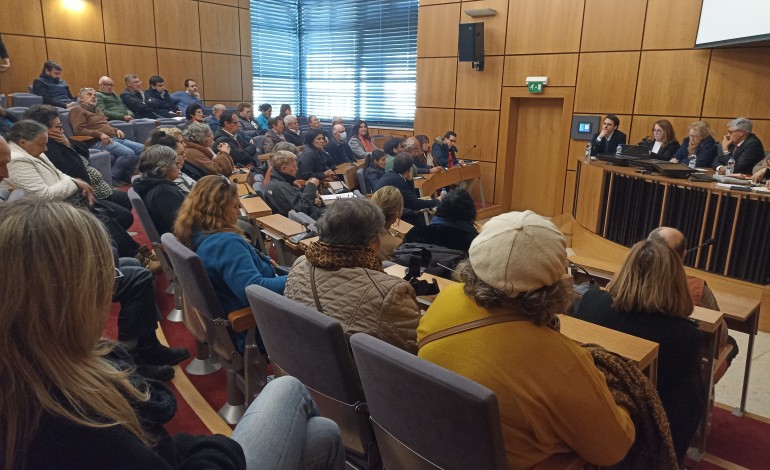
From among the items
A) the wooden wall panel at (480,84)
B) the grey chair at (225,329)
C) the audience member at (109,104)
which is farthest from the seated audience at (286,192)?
the wooden wall panel at (480,84)

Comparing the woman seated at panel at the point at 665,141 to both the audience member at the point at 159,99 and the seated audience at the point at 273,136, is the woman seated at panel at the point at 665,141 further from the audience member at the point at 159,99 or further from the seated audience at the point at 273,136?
the audience member at the point at 159,99

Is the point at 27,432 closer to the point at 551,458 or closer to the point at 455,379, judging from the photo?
the point at 455,379

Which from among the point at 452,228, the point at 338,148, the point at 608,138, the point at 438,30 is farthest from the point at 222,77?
the point at 452,228

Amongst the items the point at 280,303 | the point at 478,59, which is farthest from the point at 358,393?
the point at 478,59

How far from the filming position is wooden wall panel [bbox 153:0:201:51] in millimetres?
9188

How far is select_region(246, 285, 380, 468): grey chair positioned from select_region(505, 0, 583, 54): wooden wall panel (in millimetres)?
7005

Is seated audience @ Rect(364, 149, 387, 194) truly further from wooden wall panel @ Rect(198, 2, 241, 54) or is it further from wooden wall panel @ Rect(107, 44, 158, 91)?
wooden wall panel @ Rect(198, 2, 241, 54)

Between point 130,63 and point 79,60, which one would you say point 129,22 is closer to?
point 130,63

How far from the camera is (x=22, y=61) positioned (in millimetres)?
7777

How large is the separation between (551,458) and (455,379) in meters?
0.40

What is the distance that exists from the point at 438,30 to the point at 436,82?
86 cm

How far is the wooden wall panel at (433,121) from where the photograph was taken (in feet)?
29.5

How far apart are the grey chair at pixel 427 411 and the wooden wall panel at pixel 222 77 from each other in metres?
9.89

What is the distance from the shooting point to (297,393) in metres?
1.48
